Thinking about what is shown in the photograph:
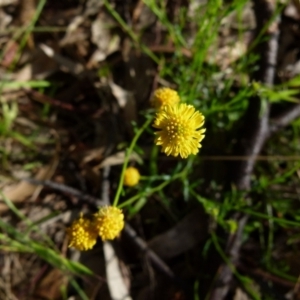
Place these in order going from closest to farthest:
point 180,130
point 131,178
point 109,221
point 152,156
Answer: point 180,130 → point 109,221 → point 131,178 → point 152,156

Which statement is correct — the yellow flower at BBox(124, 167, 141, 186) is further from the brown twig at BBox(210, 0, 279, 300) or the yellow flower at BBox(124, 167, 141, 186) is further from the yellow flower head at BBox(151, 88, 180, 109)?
the brown twig at BBox(210, 0, 279, 300)

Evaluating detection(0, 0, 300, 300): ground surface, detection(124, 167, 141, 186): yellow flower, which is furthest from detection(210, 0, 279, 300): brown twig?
detection(124, 167, 141, 186): yellow flower

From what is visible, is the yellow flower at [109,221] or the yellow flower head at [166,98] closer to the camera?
the yellow flower at [109,221]

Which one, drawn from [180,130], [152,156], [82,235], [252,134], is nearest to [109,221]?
[82,235]

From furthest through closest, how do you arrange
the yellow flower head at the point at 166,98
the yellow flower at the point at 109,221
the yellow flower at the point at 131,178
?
the yellow flower at the point at 131,178 < the yellow flower head at the point at 166,98 < the yellow flower at the point at 109,221

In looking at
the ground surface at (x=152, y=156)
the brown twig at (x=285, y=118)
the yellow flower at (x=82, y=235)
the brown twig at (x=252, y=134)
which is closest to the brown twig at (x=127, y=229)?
the ground surface at (x=152, y=156)

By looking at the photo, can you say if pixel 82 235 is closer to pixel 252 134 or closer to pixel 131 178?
pixel 131 178

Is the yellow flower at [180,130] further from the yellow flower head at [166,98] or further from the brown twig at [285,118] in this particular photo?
the brown twig at [285,118]
